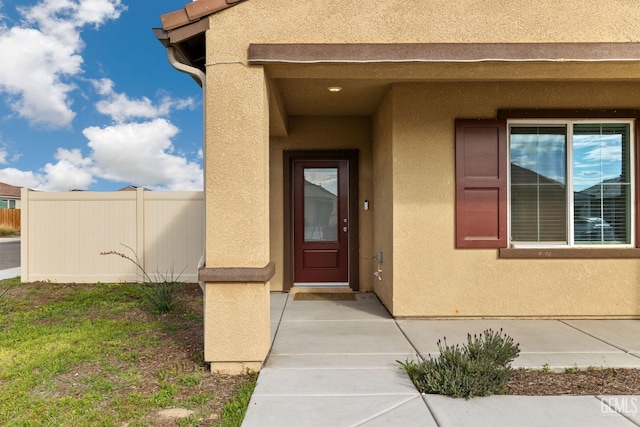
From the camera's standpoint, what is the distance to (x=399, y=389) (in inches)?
127

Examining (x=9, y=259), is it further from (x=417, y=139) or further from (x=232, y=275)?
(x=417, y=139)

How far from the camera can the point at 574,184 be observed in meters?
5.34

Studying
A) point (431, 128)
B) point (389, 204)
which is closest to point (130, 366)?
point (389, 204)

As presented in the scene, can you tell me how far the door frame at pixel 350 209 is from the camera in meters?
7.16

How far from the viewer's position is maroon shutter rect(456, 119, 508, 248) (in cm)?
523

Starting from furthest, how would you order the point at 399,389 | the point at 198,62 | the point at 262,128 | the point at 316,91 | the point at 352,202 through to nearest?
1. the point at 352,202
2. the point at 316,91
3. the point at 198,62
4. the point at 262,128
5. the point at 399,389

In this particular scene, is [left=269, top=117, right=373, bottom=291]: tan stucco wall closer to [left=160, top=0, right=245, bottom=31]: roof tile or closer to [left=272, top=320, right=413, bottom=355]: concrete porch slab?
[left=272, top=320, right=413, bottom=355]: concrete porch slab

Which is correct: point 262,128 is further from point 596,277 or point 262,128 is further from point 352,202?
point 596,277

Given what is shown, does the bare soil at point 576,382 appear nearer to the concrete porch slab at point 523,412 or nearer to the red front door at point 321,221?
the concrete porch slab at point 523,412

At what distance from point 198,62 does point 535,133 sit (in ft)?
14.2

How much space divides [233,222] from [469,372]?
236 centimetres

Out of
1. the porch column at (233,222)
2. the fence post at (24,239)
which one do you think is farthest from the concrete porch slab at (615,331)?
the fence post at (24,239)

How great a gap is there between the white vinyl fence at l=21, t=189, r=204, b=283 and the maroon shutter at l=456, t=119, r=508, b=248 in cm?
550

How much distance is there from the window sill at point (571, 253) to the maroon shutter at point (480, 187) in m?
0.15
